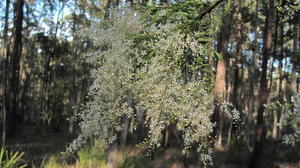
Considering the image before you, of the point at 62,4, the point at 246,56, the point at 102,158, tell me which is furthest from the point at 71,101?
the point at 102,158

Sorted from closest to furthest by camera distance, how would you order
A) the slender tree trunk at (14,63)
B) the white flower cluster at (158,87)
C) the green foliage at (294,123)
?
the green foliage at (294,123) < the white flower cluster at (158,87) < the slender tree trunk at (14,63)

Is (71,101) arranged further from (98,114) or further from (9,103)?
(98,114)

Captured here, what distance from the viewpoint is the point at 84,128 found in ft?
11.6

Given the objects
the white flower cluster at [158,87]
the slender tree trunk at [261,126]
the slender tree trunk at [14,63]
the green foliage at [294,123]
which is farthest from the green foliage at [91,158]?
the slender tree trunk at [14,63]

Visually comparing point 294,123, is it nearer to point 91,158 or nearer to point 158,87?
point 158,87

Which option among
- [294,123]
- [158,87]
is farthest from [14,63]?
[294,123]

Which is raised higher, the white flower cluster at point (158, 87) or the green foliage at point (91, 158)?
the white flower cluster at point (158, 87)

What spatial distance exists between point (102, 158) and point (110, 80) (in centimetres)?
687

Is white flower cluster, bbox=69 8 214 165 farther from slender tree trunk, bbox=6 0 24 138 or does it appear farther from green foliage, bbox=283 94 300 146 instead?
slender tree trunk, bbox=6 0 24 138

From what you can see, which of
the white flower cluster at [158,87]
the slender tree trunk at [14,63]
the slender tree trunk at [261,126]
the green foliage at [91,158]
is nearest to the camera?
the white flower cluster at [158,87]

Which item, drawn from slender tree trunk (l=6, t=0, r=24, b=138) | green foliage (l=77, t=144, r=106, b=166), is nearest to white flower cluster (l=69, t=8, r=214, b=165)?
green foliage (l=77, t=144, r=106, b=166)

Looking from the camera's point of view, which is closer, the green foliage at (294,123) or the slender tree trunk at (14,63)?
the green foliage at (294,123)

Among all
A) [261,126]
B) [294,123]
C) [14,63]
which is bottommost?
[261,126]

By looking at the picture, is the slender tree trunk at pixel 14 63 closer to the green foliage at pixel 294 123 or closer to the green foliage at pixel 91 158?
the green foliage at pixel 91 158
